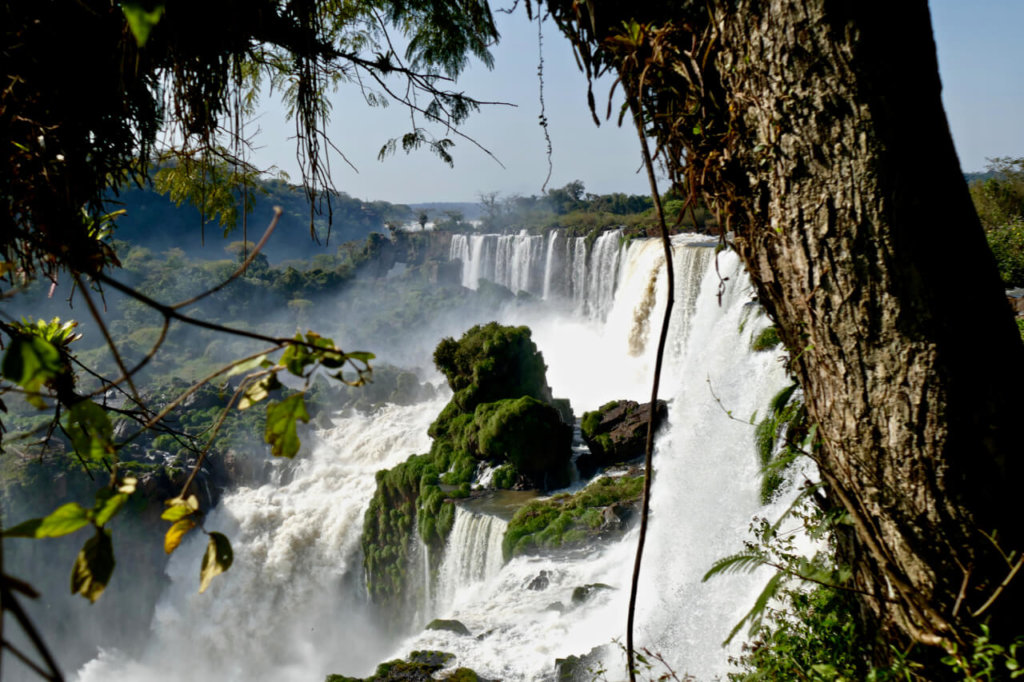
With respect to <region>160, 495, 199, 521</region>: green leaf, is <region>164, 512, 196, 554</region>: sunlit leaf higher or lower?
lower

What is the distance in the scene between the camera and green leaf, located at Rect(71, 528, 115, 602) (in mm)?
637

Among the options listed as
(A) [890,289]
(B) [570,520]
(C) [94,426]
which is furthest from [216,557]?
(B) [570,520]

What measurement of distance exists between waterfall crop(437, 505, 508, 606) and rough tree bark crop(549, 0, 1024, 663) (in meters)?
8.71

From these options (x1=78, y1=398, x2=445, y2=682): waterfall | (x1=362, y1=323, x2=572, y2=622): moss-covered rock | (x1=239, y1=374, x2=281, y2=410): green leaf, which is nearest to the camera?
(x1=239, y1=374, x2=281, y2=410): green leaf

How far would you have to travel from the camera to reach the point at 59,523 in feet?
1.93

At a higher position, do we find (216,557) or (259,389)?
(259,389)

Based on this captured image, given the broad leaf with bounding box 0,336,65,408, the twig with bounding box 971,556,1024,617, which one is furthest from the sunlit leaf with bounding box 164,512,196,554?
the twig with bounding box 971,556,1024,617

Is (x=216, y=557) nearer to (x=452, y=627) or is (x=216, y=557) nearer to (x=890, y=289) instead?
(x=890, y=289)

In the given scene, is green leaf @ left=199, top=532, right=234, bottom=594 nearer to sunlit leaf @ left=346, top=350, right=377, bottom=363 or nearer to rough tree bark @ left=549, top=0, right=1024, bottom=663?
sunlit leaf @ left=346, top=350, right=377, bottom=363

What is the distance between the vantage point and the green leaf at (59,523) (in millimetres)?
549

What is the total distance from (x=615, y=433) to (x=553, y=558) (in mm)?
3416

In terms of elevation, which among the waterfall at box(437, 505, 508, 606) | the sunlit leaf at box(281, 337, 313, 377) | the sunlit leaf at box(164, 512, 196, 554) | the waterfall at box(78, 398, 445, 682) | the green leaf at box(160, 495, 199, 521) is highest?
the sunlit leaf at box(281, 337, 313, 377)

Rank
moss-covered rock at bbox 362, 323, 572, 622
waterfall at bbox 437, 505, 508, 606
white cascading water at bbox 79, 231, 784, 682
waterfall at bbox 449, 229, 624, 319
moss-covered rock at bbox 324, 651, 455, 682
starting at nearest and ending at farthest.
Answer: white cascading water at bbox 79, 231, 784, 682
moss-covered rock at bbox 324, 651, 455, 682
waterfall at bbox 437, 505, 508, 606
moss-covered rock at bbox 362, 323, 572, 622
waterfall at bbox 449, 229, 624, 319

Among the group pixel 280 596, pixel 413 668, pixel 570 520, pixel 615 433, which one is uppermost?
pixel 615 433
